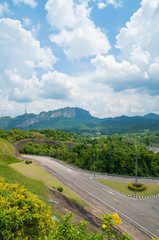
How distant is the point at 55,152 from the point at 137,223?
4992 cm

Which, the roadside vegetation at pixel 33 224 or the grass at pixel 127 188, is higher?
the roadside vegetation at pixel 33 224

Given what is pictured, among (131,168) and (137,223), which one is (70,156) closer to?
(131,168)

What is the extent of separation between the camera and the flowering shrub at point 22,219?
3.77 m

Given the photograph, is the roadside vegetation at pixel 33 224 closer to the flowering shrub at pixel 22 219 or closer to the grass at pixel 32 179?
the flowering shrub at pixel 22 219

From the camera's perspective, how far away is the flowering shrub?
377 cm

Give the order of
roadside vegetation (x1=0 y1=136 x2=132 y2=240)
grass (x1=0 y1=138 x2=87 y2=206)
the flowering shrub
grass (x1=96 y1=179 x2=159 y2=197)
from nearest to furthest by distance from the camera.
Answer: roadside vegetation (x1=0 y1=136 x2=132 y2=240) → the flowering shrub → grass (x1=0 y1=138 x2=87 y2=206) → grass (x1=96 y1=179 x2=159 y2=197)

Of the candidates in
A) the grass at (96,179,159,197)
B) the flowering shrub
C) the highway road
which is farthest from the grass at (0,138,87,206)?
the grass at (96,179,159,197)

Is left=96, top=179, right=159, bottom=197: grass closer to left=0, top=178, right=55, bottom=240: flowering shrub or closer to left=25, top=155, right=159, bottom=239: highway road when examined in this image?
left=25, top=155, right=159, bottom=239: highway road

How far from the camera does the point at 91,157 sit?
49.1 meters

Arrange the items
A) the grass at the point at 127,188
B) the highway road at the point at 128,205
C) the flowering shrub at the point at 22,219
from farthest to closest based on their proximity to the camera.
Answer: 1. the grass at the point at 127,188
2. the highway road at the point at 128,205
3. the flowering shrub at the point at 22,219

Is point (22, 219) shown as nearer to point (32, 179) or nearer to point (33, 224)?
point (33, 224)

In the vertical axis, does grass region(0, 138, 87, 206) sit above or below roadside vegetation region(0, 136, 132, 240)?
below

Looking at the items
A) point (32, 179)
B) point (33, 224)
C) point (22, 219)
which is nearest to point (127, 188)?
point (32, 179)

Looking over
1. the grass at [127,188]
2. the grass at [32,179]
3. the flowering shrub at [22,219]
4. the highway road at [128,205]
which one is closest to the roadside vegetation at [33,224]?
the flowering shrub at [22,219]
